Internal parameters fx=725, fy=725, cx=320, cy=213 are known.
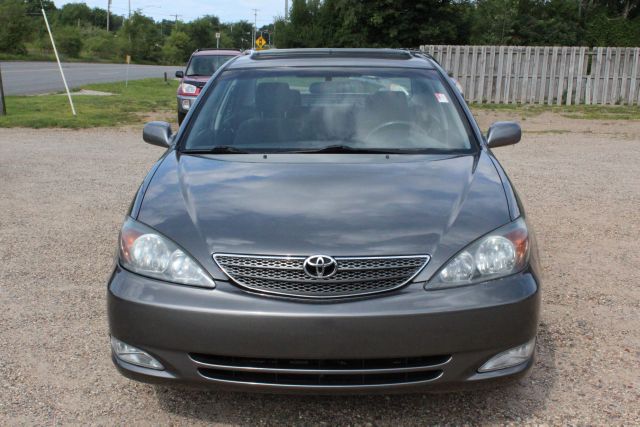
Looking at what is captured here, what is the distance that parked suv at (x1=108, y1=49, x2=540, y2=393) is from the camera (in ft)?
9.18

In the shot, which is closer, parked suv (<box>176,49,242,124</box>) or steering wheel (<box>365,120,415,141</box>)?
steering wheel (<box>365,120,415,141</box>)

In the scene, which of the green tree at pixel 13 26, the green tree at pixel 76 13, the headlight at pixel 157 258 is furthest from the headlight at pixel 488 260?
the green tree at pixel 76 13

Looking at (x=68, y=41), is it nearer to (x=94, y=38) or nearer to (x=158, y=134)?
(x=94, y=38)

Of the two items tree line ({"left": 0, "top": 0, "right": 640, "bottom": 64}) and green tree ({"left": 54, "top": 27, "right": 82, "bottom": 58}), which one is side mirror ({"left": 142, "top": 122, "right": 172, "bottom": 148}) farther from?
green tree ({"left": 54, "top": 27, "right": 82, "bottom": 58})

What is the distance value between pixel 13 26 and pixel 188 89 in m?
45.1

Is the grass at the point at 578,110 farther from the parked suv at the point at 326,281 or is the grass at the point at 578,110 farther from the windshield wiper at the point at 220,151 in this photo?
the parked suv at the point at 326,281

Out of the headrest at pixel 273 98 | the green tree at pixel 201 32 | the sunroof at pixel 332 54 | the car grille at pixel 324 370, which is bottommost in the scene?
the car grille at pixel 324 370

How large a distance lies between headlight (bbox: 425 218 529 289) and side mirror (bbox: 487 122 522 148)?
1293 millimetres

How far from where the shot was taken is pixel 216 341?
2.82 metres

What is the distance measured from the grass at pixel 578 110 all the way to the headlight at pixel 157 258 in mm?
17027

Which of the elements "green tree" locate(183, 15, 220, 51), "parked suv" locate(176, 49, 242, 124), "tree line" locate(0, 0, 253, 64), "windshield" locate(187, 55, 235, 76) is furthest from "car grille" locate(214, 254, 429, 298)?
"green tree" locate(183, 15, 220, 51)

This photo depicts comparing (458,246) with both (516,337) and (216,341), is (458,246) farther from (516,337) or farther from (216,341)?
(216,341)

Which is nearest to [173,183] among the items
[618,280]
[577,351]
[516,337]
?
[516,337]

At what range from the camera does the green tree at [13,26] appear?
5423 centimetres
